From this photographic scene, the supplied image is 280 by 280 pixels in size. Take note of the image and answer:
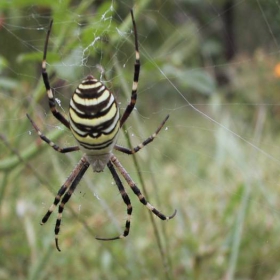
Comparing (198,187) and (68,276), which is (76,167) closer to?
(68,276)

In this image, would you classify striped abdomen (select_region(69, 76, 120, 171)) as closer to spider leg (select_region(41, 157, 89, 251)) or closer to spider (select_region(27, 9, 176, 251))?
spider (select_region(27, 9, 176, 251))

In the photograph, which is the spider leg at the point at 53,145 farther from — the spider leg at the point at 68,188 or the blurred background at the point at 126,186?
the spider leg at the point at 68,188

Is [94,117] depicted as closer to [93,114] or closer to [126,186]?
[93,114]

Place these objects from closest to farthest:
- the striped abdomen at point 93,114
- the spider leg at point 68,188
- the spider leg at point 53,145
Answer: the striped abdomen at point 93,114, the spider leg at point 53,145, the spider leg at point 68,188

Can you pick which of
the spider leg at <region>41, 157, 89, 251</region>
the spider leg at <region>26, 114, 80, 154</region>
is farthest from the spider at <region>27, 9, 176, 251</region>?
the spider leg at <region>41, 157, 89, 251</region>

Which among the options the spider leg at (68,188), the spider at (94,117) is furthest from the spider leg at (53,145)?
the spider leg at (68,188)
